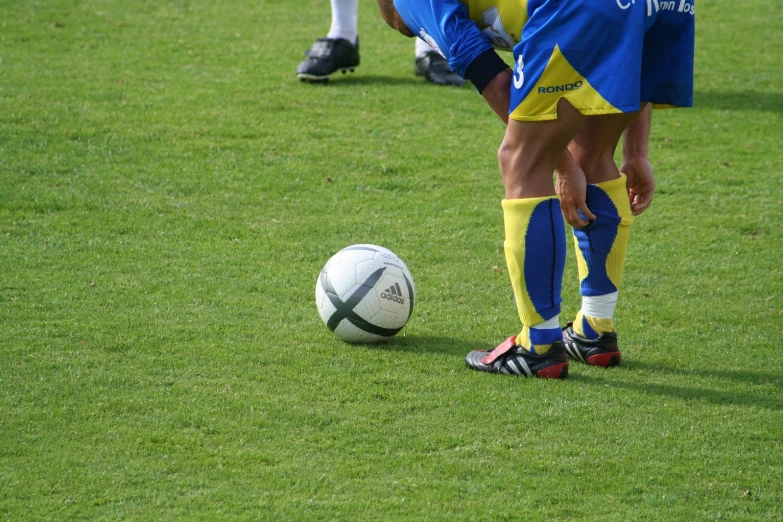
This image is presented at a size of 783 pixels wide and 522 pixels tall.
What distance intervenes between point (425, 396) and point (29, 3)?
8.04 metres

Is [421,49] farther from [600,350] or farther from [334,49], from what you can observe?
[600,350]

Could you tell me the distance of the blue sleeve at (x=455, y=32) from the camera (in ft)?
12.0

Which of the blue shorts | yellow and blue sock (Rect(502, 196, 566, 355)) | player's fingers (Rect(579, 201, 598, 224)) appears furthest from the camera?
player's fingers (Rect(579, 201, 598, 224))

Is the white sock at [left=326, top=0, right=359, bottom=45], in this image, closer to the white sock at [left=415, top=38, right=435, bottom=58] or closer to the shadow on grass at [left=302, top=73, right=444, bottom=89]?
the shadow on grass at [left=302, top=73, right=444, bottom=89]

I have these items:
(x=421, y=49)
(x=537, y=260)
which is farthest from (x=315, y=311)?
(x=421, y=49)

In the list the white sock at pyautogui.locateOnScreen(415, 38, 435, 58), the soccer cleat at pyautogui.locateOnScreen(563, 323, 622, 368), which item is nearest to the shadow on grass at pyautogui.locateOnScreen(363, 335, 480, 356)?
the soccer cleat at pyautogui.locateOnScreen(563, 323, 622, 368)

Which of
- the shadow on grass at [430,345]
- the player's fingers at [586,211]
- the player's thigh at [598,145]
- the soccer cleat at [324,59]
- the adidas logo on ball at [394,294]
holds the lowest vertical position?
the shadow on grass at [430,345]

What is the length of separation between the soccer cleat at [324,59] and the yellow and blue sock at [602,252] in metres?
4.66

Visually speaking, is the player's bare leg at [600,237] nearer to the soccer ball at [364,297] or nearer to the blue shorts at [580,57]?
the blue shorts at [580,57]

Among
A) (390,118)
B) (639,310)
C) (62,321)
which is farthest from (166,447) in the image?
(390,118)

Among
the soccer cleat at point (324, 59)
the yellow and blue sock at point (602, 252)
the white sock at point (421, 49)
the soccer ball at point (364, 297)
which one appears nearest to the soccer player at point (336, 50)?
the soccer cleat at point (324, 59)

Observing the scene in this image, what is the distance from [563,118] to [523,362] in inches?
39.0

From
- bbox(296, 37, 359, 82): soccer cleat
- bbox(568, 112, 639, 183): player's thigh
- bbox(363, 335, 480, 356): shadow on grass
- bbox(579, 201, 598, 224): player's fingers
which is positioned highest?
bbox(568, 112, 639, 183): player's thigh

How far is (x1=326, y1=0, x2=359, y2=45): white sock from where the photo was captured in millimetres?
8406
